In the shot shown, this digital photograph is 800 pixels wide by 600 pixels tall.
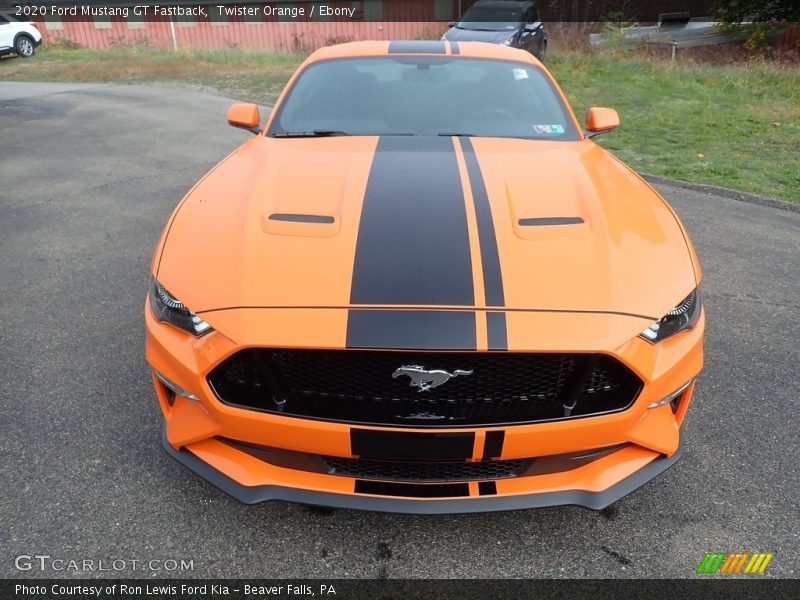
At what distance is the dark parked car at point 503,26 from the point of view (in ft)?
39.7

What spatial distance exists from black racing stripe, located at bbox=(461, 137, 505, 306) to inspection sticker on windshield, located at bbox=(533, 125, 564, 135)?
0.61 m

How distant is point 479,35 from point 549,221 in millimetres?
11230

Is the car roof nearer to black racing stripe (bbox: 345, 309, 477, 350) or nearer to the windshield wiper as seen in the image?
the windshield wiper

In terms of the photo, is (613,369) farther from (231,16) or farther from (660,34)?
(231,16)

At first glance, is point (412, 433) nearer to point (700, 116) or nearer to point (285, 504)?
point (285, 504)

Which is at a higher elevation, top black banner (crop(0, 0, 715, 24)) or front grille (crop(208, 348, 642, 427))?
top black banner (crop(0, 0, 715, 24))

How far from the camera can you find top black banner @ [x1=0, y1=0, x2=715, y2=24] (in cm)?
2061

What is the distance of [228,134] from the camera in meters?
7.90

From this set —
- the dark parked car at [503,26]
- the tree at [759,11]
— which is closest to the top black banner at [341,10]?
the tree at [759,11]

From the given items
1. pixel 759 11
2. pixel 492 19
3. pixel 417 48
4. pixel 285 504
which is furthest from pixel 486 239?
pixel 759 11

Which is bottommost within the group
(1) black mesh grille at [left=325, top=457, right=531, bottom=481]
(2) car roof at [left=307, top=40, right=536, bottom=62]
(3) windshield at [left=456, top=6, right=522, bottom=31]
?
(1) black mesh grille at [left=325, top=457, right=531, bottom=481]

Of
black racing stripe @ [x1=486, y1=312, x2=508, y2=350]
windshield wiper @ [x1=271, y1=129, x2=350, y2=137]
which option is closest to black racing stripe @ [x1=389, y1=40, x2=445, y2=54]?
windshield wiper @ [x1=271, y1=129, x2=350, y2=137]

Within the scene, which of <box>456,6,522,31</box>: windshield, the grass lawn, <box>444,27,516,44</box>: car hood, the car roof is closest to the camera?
the car roof

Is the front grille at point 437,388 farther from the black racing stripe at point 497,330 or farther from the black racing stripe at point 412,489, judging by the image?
the black racing stripe at point 412,489
